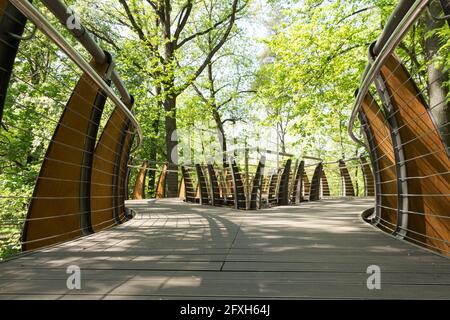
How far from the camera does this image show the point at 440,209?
121 inches

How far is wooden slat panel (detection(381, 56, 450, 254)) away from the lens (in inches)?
118

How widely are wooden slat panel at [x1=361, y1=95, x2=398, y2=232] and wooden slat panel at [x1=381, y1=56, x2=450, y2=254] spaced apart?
21.6 inches

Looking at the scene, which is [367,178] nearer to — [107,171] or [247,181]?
[247,181]

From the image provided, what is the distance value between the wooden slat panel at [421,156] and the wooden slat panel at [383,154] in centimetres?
55

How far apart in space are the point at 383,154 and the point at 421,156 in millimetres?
1199

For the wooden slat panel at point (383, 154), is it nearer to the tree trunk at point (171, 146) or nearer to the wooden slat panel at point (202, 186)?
the wooden slat panel at point (202, 186)

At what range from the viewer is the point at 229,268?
2406 mm

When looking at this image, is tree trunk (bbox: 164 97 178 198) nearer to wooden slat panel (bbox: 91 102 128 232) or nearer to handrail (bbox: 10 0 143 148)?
wooden slat panel (bbox: 91 102 128 232)

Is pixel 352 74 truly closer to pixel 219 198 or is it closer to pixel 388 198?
pixel 219 198

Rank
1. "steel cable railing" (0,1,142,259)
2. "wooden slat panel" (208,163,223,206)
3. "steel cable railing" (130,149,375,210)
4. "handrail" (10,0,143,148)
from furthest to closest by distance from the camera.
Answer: "wooden slat panel" (208,163,223,206), "steel cable railing" (130,149,375,210), "steel cable railing" (0,1,142,259), "handrail" (10,0,143,148)

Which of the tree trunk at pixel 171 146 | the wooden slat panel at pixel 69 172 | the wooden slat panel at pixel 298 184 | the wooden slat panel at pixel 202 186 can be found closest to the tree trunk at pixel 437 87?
the wooden slat panel at pixel 298 184

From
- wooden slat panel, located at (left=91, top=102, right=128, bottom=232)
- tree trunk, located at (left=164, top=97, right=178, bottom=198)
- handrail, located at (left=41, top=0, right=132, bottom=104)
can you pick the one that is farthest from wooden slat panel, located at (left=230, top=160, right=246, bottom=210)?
tree trunk, located at (left=164, top=97, right=178, bottom=198)

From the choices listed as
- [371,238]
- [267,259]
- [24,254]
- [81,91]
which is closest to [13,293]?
[24,254]

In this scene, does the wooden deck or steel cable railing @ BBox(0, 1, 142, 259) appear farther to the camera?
steel cable railing @ BBox(0, 1, 142, 259)
